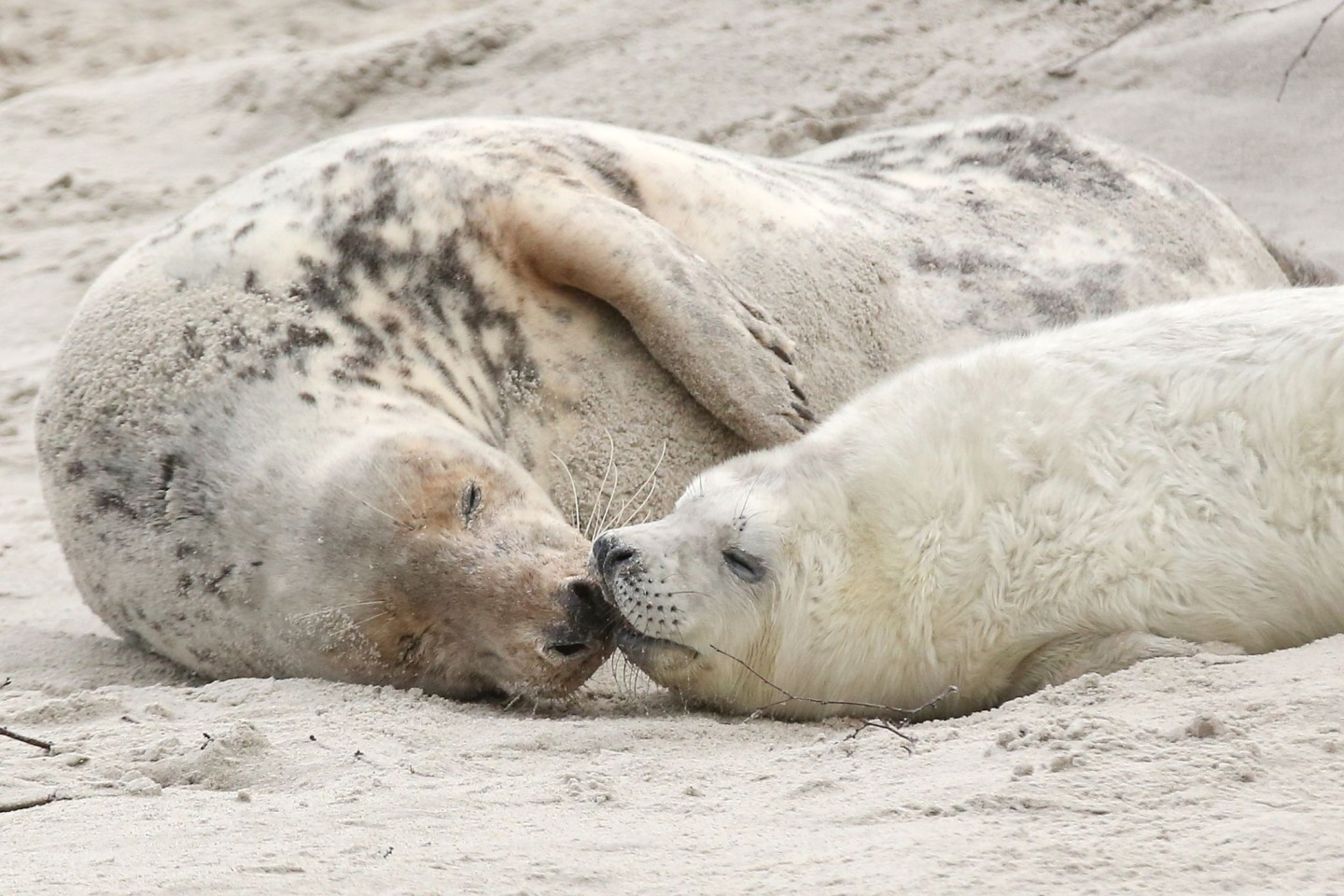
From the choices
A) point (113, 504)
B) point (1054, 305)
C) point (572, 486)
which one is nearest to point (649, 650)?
point (572, 486)

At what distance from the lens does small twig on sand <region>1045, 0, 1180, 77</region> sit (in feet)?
21.9

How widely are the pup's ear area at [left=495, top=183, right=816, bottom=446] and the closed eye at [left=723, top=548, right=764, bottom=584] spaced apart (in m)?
0.88

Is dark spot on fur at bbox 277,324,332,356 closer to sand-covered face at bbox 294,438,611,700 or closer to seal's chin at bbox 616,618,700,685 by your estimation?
sand-covered face at bbox 294,438,611,700

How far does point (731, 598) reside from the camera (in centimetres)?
315

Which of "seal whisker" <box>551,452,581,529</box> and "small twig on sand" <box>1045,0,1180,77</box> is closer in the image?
"seal whisker" <box>551,452,581,529</box>

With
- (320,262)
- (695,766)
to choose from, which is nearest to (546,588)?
(695,766)

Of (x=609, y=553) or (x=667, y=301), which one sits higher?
(x=667, y=301)

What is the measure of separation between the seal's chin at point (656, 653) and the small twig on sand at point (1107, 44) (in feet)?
13.6

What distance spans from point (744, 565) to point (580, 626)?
33 centimetres

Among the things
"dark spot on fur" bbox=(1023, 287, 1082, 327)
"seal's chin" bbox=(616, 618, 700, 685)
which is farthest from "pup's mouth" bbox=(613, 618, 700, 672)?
"dark spot on fur" bbox=(1023, 287, 1082, 327)

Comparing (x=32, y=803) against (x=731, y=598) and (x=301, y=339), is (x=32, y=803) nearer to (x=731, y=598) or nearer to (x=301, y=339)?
(x=731, y=598)

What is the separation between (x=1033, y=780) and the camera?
2.24 m

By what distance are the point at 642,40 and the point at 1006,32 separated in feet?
4.97

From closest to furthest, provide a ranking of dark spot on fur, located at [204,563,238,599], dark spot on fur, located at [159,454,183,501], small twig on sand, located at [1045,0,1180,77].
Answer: dark spot on fur, located at [204,563,238,599]
dark spot on fur, located at [159,454,183,501]
small twig on sand, located at [1045,0,1180,77]
